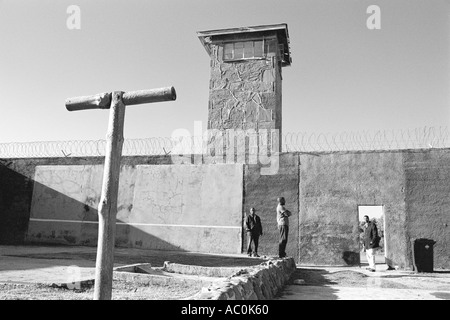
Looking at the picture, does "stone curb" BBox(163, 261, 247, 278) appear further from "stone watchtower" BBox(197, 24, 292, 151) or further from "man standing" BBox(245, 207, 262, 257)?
"stone watchtower" BBox(197, 24, 292, 151)

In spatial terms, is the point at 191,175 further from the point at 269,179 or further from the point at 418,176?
the point at 418,176

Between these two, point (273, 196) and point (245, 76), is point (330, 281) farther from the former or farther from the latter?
point (245, 76)

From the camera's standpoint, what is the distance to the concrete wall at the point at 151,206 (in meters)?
13.9

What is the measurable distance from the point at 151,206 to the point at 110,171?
1116 centimetres

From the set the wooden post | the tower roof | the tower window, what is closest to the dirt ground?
the wooden post

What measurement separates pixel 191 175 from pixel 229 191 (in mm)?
1535

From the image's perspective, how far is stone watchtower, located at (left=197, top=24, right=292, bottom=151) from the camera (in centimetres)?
1830

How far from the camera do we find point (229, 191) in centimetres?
1400

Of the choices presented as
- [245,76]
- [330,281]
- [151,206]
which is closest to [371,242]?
[330,281]

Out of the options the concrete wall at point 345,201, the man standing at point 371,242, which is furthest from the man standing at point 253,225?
the man standing at point 371,242

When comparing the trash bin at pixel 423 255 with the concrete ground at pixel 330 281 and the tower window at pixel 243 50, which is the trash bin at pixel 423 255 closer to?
the concrete ground at pixel 330 281

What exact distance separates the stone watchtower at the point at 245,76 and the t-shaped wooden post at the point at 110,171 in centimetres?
1418

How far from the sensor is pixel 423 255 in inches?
412
